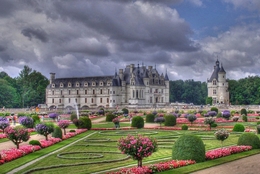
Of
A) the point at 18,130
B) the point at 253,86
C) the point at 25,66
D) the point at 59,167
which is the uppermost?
the point at 25,66

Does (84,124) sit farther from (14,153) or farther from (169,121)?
(14,153)

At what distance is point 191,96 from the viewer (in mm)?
127938

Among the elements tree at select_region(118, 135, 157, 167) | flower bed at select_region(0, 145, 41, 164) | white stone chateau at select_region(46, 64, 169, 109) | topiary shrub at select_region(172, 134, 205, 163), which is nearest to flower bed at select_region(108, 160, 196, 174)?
topiary shrub at select_region(172, 134, 205, 163)

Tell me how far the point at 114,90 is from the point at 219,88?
88.0ft

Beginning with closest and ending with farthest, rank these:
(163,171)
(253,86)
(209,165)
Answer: (163,171) < (209,165) < (253,86)

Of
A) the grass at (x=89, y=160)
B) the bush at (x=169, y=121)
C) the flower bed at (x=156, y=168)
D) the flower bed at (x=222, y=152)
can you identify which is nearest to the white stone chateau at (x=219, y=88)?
the bush at (x=169, y=121)

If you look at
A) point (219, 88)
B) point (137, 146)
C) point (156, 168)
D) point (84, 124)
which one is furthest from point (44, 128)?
point (219, 88)

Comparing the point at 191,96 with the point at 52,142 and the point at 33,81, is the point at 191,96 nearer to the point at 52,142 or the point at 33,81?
the point at 33,81

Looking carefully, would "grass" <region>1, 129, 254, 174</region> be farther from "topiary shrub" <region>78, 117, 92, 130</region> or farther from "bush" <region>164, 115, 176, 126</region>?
"bush" <region>164, 115, 176, 126</region>

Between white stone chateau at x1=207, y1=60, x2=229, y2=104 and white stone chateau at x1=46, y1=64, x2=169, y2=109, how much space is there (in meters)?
11.9

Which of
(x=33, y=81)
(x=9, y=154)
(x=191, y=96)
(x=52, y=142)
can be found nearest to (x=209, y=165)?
(x=9, y=154)

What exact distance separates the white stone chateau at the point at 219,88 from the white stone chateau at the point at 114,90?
11.9 meters

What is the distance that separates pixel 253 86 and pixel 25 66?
206 ft

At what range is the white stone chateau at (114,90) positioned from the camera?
8775 cm
